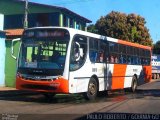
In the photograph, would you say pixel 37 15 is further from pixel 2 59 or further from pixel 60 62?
pixel 60 62

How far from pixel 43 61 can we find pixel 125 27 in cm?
3991

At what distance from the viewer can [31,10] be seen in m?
42.3

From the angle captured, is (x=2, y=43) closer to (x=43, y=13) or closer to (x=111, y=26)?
(x=43, y=13)

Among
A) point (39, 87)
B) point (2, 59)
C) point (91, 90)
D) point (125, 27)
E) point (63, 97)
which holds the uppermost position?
point (125, 27)

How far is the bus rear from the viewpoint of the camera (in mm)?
16500

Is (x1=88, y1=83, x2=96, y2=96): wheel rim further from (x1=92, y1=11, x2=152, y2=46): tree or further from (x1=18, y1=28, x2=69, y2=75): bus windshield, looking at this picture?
(x1=92, y1=11, x2=152, y2=46): tree

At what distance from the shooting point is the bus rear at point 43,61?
16500 millimetres

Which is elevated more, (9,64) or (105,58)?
(105,58)

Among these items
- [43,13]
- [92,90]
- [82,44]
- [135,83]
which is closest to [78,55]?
[82,44]

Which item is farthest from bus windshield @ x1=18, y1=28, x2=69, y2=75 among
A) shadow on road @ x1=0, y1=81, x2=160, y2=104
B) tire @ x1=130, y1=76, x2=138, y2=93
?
tire @ x1=130, y1=76, x2=138, y2=93

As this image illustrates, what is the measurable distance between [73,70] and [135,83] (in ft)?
29.5

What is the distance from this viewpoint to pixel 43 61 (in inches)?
662

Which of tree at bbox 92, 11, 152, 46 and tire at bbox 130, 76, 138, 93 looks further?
tree at bbox 92, 11, 152, 46

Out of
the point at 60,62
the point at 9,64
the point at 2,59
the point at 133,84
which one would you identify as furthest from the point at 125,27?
the point at 60,62
